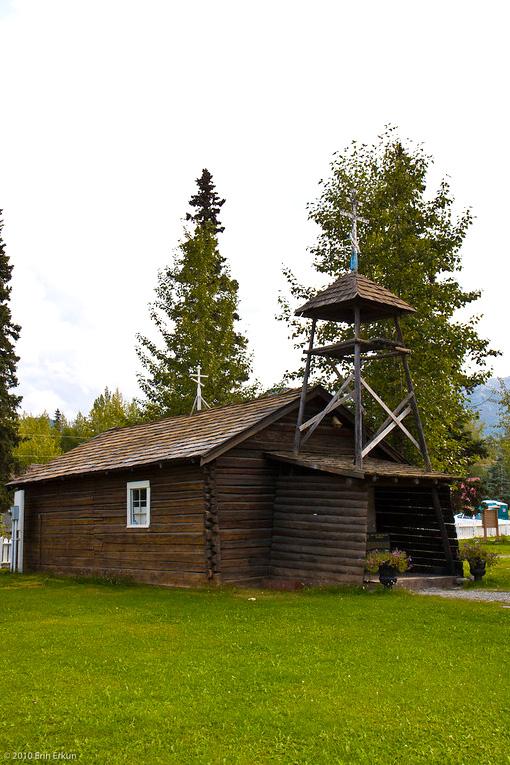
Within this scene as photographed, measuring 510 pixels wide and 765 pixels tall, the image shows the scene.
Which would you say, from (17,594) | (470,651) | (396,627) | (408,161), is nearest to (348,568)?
(396,627)

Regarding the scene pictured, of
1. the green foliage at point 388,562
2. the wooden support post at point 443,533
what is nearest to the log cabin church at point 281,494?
the wooden support post at point 443,533

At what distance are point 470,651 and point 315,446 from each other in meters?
10.4

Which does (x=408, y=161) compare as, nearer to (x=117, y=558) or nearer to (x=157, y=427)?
(x=157, y=427)

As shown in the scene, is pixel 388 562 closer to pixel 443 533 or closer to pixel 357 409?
pixel 443 533

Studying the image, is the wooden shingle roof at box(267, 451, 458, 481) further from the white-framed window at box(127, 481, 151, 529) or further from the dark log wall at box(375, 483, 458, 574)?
the white-framed window at box(127, 481, 151, 529)

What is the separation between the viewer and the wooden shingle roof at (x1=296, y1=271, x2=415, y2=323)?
Answer: 56.0 feet

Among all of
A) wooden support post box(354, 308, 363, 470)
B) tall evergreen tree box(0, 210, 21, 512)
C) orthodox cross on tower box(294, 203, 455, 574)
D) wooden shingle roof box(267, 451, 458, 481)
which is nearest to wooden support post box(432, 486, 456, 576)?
orthodox cross on tower box(294, 203, 455, 574)

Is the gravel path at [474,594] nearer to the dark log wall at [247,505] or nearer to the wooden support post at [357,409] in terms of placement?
the wooden support post at [357,409]

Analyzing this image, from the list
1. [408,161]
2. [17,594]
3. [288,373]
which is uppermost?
[408,161]

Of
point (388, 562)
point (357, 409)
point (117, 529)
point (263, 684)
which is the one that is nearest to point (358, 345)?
point (357, 409)

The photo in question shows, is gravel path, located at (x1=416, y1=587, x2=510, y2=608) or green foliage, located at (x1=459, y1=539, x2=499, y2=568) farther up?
green foliage, located at (x1=459, y1=539, x2=499, y2=568)

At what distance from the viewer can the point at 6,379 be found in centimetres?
3525

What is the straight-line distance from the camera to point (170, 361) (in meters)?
31.2

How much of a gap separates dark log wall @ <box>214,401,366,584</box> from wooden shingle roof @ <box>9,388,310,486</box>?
53 centimetres
